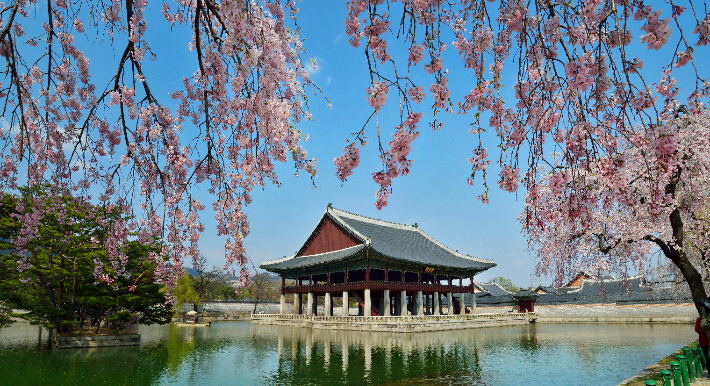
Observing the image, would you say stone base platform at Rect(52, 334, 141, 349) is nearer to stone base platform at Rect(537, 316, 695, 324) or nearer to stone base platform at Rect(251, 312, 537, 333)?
stone base platform at Rect(251, 312, 537, 333)

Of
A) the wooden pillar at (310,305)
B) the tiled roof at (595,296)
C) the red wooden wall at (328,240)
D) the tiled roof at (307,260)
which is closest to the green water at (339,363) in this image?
the tiled roof at (307,260)

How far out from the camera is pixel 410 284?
31.7 m

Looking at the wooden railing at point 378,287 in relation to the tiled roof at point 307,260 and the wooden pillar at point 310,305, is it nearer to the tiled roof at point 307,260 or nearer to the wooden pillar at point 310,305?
the wooden pillar at point 310,305

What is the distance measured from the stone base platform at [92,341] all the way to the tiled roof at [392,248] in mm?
14637

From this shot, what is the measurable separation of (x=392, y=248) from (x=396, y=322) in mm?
8937

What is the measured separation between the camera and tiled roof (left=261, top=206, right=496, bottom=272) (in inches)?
1264

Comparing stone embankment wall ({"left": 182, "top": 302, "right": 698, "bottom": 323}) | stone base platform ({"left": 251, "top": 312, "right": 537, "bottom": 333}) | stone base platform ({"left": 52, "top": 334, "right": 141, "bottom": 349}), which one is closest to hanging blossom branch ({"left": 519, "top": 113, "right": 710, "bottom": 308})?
stone base platform ({"left": 251, "top": 312, "right": 537, "bottom": 333})

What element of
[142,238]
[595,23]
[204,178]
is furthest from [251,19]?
[142,238]

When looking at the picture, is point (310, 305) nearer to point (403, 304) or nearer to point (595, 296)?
point (403, 304)

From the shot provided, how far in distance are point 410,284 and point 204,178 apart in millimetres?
28304

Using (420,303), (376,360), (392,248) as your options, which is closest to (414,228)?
(392,248)

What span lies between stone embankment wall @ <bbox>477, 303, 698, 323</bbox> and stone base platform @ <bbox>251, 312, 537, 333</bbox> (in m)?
7.69

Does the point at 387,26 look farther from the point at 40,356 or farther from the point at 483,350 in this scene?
the point at 40,356

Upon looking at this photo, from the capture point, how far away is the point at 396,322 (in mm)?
25172
